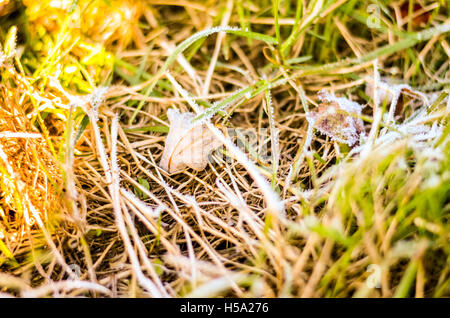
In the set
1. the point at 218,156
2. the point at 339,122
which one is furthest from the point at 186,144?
the point at 339,122

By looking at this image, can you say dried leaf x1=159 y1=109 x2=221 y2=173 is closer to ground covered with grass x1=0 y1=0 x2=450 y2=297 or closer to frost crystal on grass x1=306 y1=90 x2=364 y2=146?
ground covered with grass x1=0 y1=0 x2=450 y2=297

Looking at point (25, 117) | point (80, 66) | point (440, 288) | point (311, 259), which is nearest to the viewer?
point (440, 288)

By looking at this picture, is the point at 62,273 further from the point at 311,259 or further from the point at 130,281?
the point at 311,259

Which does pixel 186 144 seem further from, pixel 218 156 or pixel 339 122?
pixel 339 122

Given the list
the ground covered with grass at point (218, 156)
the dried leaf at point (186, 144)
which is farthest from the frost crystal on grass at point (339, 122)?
the dried leaf at point (186, 144)

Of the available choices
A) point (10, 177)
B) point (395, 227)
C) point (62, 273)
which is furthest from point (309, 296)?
point (10, 177)
